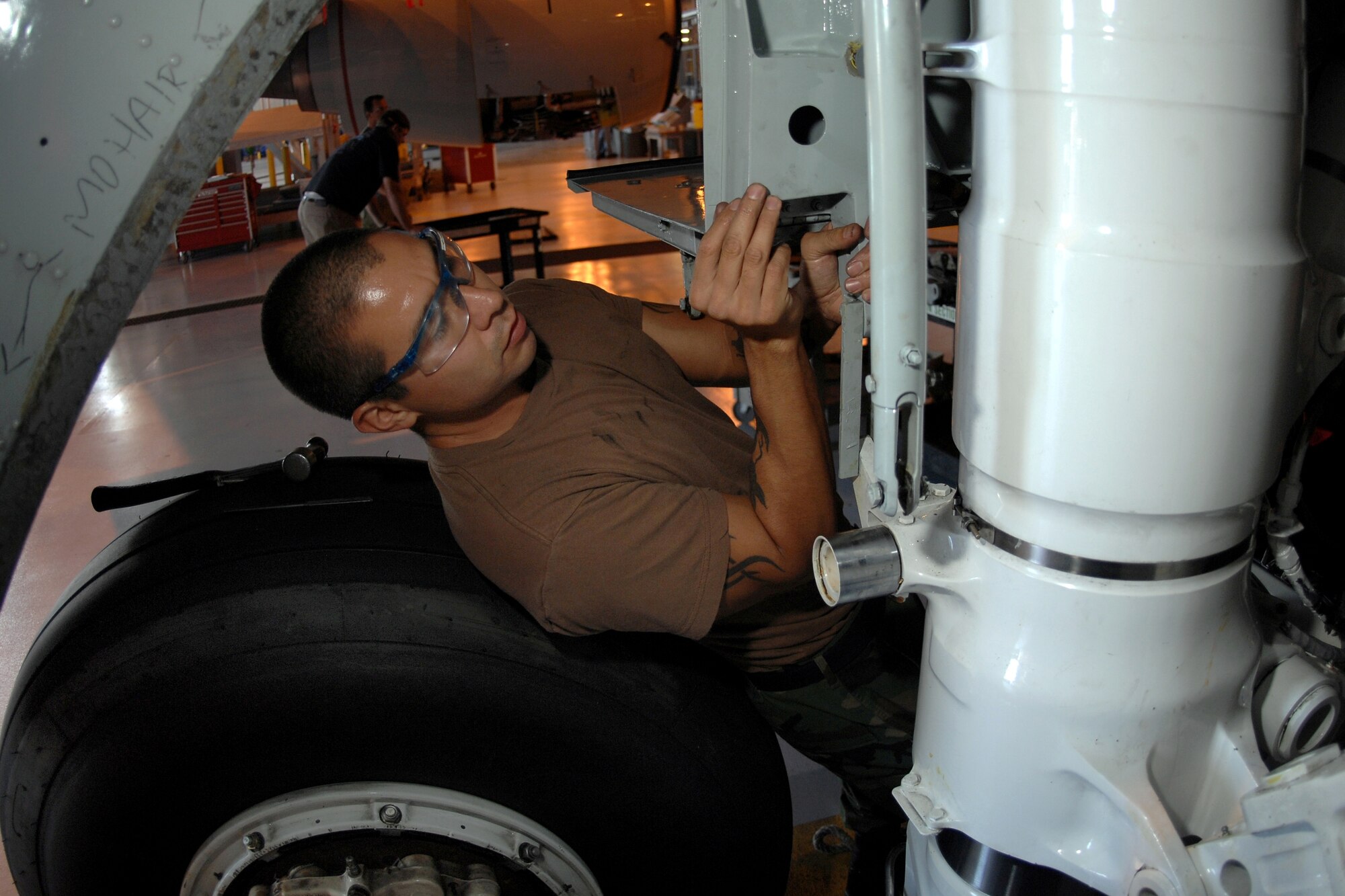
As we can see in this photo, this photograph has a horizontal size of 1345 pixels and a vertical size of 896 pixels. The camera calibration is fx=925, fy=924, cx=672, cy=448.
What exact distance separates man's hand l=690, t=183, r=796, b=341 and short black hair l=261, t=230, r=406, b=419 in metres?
0.42

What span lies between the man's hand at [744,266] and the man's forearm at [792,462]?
9 cm

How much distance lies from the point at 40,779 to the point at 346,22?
2.55 metres

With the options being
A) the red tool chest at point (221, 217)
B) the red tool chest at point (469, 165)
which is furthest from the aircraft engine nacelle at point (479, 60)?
the red tool chest at point (469, 165)

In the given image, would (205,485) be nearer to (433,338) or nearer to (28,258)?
(433,338)

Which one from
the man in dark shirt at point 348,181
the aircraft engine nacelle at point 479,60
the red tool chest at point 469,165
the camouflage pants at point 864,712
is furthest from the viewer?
the red tool chest at point 469,165

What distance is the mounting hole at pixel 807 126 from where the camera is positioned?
3.36ft

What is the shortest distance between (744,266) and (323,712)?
0.75m

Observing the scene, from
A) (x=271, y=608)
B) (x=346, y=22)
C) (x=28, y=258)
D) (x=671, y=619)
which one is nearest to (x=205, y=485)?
(x=271, y=608)

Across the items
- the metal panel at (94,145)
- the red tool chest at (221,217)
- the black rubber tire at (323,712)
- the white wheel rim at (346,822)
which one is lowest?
the white wheel rim at (346,822)

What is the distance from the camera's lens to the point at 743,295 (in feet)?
3.25

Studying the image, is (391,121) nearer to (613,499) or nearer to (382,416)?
(382,416)

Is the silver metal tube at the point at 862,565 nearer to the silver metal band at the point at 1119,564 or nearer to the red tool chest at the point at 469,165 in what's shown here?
the silver metal band at the point at 1119,564

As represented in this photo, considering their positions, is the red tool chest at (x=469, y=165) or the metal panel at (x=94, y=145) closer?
the metal panel at (x=94, y=145)

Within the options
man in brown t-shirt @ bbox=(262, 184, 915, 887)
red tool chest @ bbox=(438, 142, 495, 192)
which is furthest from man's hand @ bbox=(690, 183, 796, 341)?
red tool chest @ bbox=(438, 142, 495, 192)
